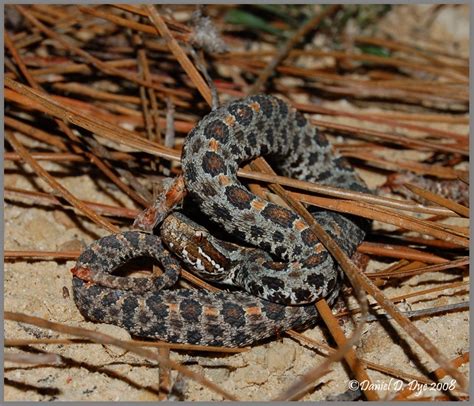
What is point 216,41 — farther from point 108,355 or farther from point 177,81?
point 108,355

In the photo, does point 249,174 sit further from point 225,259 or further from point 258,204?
point 225,259

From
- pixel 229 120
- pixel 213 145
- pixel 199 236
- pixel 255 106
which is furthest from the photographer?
pixel 255 106

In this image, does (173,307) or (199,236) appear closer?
(173,307)

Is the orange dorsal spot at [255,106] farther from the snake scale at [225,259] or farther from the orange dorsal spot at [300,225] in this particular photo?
the orange dorsal spot at [300,225]

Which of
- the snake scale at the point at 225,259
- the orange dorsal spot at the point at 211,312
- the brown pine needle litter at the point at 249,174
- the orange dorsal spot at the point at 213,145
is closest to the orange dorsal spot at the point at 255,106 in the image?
the snake scale at the point at 225,259

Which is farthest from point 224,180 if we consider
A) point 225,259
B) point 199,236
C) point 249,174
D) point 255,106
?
point 255,106

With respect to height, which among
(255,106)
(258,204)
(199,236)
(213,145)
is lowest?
(199,236)

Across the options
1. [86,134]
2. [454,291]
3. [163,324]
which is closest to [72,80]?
[86,134]
